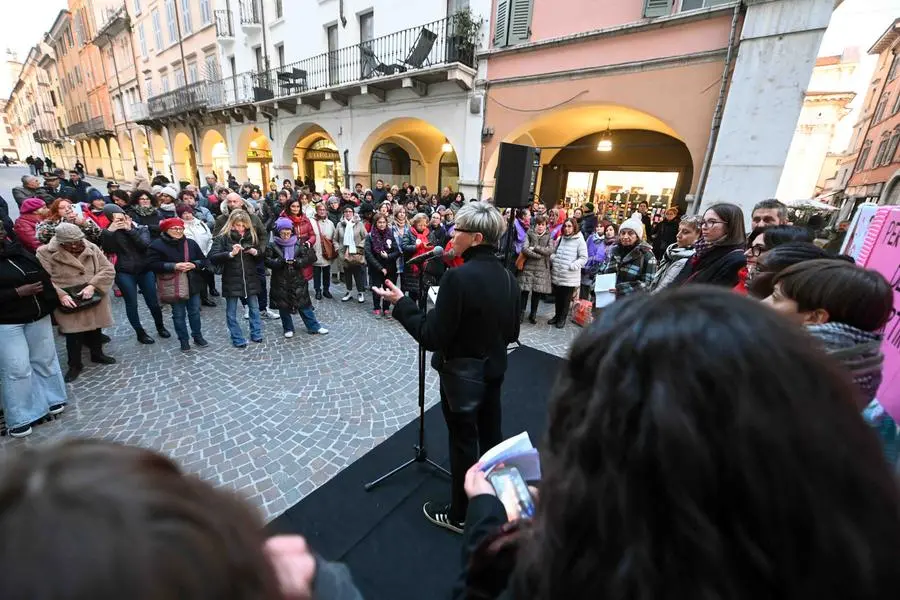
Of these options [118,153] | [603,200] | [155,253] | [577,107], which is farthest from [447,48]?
[118,153]

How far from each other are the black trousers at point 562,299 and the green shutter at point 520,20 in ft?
21.7

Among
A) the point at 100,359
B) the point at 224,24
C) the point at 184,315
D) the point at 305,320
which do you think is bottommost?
the point at 100,359

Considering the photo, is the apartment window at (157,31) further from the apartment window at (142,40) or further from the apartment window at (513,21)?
the apartment window at (513,21)

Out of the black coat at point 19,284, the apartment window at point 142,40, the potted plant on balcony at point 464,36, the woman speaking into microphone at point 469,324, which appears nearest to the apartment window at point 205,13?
the apartment window at point 142,40

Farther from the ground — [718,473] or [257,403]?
[718,473]

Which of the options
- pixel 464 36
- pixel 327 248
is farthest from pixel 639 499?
pixel 464 36

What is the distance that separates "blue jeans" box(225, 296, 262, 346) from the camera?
4.78 metres

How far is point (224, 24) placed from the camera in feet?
53.7

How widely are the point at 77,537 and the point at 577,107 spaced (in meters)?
10.1

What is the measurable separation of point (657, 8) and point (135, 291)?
10217mm

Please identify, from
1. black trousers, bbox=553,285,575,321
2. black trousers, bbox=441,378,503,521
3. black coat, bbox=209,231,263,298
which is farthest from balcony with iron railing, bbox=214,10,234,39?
black trousers, bbox=441,378,503,521

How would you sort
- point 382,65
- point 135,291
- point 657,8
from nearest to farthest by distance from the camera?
point 135,291 → point 657,8 → point 382,65

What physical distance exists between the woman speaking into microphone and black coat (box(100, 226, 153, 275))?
4.21 meters

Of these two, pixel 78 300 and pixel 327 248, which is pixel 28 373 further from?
pixel 327 248
